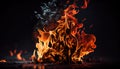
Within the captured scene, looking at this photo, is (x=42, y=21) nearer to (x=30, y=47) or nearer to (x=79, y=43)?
(x=79, y=43)

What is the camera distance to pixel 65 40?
4988 cm

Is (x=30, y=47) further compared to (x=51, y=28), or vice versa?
(x=30, y=47)

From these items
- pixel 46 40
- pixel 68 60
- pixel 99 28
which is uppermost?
pixel 99 28

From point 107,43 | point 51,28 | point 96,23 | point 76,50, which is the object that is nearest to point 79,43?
point 76,50

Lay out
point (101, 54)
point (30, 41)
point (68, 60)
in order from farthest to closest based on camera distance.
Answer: point (101, 54), point (30, 41), point (68, 60)

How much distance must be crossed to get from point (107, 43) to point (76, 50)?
2525 centimetres

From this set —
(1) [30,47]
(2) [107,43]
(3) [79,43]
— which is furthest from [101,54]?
(3) [79,43]

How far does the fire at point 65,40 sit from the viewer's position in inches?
1966

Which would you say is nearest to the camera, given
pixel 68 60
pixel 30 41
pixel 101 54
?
pixel 68 60

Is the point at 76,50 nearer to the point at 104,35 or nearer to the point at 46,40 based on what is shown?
the point at 46,40

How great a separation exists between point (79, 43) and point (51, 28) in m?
4.82

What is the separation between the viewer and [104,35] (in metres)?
72.9

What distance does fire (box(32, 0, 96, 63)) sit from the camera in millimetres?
49938

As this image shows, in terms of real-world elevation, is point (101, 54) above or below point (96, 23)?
below
